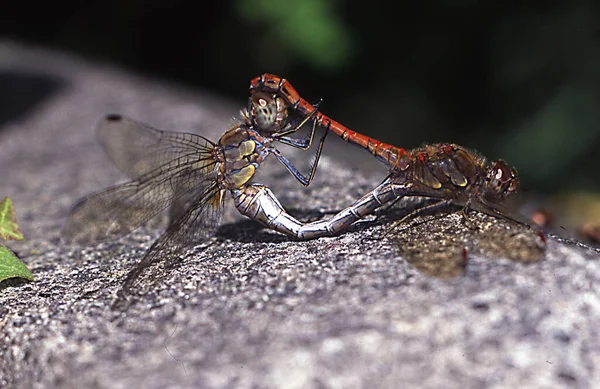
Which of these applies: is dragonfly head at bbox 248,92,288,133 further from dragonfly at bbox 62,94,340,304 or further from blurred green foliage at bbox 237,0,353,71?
blurred green foliage at bbox 237,0,353,71

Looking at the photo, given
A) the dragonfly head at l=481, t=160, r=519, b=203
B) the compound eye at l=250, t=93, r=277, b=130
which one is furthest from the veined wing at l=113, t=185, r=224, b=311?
the dragonfly head at l=481, t=160, r=519, b=203

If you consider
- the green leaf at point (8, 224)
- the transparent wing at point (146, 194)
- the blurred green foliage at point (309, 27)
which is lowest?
the green leaf at point (8, 224)

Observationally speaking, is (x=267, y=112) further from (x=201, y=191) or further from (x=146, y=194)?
(x=146, y=194)

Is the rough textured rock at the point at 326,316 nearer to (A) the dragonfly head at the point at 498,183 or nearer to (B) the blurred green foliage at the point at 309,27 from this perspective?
(A) the dragonfly head at the point at 498,183

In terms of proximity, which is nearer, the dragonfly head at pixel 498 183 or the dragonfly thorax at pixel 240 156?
the dragonfly head at pixel 498 183

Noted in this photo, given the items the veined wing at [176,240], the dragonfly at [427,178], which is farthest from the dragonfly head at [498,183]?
the veined wing at [176,240]

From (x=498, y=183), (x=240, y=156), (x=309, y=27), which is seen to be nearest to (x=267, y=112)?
(x=240, y=156)
